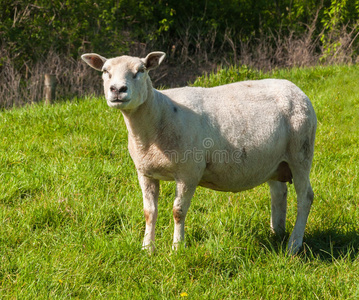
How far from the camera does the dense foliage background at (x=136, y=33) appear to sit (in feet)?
37.1

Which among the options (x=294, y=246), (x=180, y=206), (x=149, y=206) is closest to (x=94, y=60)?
(x=149, y=206)

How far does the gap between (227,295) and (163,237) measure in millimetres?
986

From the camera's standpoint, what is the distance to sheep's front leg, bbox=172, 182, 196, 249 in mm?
3848

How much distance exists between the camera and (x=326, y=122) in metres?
7.25

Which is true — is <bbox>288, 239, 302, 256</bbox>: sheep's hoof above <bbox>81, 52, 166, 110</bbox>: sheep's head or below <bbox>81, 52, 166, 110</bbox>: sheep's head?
below

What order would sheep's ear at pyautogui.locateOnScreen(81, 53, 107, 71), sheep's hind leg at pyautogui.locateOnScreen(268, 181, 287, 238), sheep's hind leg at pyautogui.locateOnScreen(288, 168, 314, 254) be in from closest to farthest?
sheep's ear at pyautogui.locateOnScreen(81, 53, 107, 71) → sheep's hind leg at pyautogui.locateOnScreen(288, 168, 314, 254) → sheep's hind leg at pyautogui.locateOnScreen(268, 181, 287, 238)

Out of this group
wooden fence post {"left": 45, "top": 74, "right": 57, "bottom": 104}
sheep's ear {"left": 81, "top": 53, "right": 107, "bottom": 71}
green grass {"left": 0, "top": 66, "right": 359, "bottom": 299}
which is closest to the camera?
green grass {"left": 0, "top": 66, "right": 359, "bottom": 299}

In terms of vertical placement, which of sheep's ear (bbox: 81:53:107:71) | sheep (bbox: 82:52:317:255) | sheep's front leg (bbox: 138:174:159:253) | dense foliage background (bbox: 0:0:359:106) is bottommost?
dense foliage background (bbox: 0:0:359:106)

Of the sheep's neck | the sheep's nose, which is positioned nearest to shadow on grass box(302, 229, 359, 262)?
the sheep's neck

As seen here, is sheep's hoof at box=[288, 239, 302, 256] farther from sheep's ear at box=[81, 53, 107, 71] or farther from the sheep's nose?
sheep's ear at box=[81, 53, 107, 71]

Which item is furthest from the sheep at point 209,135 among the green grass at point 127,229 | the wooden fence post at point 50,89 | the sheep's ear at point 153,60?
the wooden fence post at point 50,89

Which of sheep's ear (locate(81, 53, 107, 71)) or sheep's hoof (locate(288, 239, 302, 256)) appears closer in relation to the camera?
sheep's ear (locate(81, 53, 107, 71))

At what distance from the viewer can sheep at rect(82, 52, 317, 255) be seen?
3.80 meters

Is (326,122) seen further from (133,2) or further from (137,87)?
(133,2)
